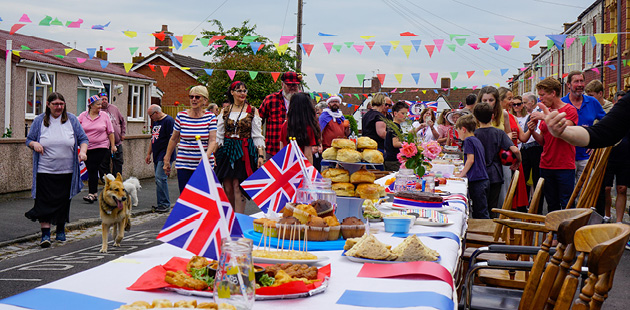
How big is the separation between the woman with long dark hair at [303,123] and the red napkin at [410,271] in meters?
6.11

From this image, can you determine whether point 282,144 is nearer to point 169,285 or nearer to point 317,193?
point 317,193

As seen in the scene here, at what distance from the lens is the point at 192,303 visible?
1.83 m

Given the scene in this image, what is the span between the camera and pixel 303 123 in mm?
8719

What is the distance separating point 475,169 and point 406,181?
2.69 meters

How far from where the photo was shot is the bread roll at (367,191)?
405 cm

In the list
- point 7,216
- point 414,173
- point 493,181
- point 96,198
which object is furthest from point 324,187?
point 96,198

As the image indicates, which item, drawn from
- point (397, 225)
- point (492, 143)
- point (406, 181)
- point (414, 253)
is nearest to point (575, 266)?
point (414, 253)

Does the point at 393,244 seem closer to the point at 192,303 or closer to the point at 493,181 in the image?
the point at 192,303

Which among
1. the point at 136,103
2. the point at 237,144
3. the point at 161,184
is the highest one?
the point at 136,103

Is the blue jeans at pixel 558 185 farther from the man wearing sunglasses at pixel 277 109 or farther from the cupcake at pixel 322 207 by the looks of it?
the cupcake at pixel 322 207

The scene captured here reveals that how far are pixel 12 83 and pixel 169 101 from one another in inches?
1315

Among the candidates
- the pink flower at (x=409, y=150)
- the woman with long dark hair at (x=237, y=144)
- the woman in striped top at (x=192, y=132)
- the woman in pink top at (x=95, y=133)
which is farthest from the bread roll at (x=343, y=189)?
the woman in pink top at (x=95, y=133)

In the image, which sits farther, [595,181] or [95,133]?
[95,133]

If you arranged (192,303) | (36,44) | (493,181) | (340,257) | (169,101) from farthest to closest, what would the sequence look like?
(169,101) → (36,44) → (493,181) → (340,257) → (192,303)
